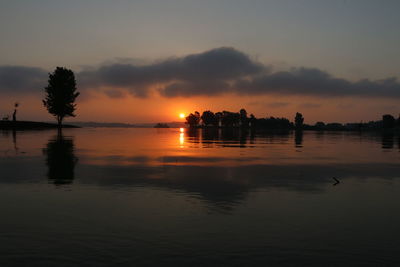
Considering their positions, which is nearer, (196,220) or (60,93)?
(196,220)

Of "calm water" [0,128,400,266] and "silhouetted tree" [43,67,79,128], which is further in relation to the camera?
"silhouetted tree" [43,67,79,128]

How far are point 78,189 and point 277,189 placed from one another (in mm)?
8679

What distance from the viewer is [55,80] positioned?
425 feet

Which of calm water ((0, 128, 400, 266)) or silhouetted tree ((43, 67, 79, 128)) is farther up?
silhouetted tree ((43, 67, 79, 128))

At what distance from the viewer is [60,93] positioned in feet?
425

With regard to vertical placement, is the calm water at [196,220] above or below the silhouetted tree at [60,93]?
Result: below

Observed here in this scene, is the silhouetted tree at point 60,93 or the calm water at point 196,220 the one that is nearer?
the calm water at point 196,220

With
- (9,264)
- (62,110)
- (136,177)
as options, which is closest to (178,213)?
(9,264)

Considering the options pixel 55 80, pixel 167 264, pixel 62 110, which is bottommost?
pixel 167 264

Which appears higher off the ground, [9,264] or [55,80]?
[55,80]

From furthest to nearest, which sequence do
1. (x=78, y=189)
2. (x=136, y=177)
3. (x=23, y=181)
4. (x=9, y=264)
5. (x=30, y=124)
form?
(x=30, y=124)
(x=136, y=177)
(x=23, y=181)
(x=78, y=189)
(x=9, y=264)

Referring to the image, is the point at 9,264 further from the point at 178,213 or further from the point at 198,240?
the point at 178,213

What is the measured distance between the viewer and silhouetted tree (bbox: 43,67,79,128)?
12925cm

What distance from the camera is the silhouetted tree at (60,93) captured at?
12925 centimetres
